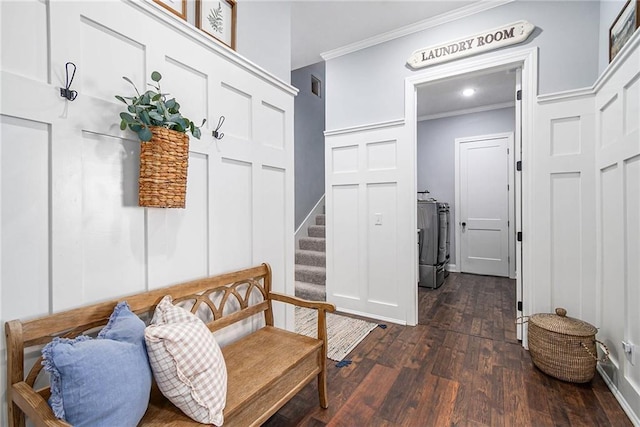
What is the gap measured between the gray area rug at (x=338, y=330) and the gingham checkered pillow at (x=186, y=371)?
54.1 inches

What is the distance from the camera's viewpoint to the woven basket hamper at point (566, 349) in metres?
1.88

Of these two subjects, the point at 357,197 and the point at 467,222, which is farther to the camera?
the point at 467,222

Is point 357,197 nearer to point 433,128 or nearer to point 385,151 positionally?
point 385,151

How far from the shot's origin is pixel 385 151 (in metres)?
3.04

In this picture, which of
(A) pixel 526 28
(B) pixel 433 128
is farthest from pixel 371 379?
(B) pixel 433 128

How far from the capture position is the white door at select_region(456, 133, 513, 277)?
A: 4.85 m

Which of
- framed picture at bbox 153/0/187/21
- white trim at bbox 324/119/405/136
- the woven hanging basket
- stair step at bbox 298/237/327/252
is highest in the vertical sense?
framed picture at bbox 153/0/187/21

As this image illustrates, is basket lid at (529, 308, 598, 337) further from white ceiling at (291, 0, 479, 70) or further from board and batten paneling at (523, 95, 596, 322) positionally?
white ceiling at (291, 0, 479, 70)

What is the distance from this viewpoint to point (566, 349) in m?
1.91

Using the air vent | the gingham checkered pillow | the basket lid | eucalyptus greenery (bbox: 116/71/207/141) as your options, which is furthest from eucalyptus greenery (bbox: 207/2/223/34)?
the air vent

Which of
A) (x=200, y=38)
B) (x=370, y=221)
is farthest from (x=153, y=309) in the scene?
(x=370, y=221)

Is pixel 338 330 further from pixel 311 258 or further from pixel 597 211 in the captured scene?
pixel 597 211

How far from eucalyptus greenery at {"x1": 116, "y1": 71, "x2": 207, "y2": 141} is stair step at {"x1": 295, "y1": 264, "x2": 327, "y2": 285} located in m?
2.78

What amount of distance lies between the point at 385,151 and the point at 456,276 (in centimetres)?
307
